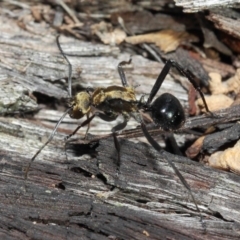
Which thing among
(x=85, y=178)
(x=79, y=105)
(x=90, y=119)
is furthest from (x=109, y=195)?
(x=79, y=105)

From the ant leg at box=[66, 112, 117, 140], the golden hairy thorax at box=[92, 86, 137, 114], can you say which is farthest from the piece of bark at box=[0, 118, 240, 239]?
the golden hairy thorax at box=[92, 86, 137, 114]

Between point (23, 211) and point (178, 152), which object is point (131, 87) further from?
point (23, 211)

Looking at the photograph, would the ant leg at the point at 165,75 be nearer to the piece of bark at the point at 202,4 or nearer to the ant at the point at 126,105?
the ant at the point at 126,105

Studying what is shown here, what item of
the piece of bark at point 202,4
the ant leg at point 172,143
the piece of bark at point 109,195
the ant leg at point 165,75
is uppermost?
the piece of bark at point 202,4

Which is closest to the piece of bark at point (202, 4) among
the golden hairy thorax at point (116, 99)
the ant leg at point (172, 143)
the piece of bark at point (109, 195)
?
the golden hairy thorax at point (116, 99)

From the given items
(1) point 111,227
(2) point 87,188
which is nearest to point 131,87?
(2) point 87,188
